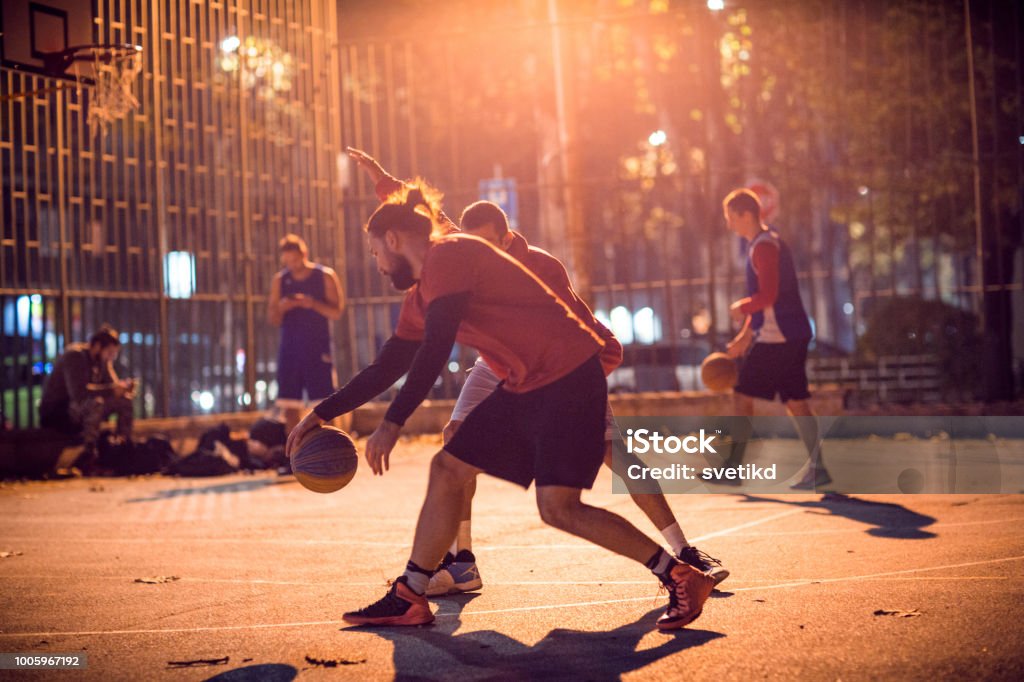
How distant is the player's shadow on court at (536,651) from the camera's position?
452 cm

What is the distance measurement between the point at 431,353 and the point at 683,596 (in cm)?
132

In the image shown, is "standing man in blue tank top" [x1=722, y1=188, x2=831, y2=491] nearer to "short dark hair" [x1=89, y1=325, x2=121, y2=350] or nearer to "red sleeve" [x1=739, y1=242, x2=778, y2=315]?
"red sleeve" [x1=739, y1=242, x2=778, y2=315]

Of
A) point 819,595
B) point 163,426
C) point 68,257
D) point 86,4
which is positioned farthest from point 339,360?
point 819,595

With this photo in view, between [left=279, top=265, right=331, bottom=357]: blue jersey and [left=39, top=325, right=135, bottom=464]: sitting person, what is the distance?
70.7 inches

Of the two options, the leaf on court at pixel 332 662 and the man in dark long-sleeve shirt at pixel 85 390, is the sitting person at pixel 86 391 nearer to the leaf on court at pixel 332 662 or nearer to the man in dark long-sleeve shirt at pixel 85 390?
the man in dark long-sleeve shirt at pixel 85 390

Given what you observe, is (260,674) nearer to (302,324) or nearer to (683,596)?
(683,596)

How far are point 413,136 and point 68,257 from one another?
454cm

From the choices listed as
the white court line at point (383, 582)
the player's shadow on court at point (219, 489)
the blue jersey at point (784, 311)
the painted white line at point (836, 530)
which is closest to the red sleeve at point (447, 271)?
the white court line at point (383, 582)

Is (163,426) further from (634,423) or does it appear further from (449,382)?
(634,423)

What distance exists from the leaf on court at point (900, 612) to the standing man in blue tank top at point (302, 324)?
756cm

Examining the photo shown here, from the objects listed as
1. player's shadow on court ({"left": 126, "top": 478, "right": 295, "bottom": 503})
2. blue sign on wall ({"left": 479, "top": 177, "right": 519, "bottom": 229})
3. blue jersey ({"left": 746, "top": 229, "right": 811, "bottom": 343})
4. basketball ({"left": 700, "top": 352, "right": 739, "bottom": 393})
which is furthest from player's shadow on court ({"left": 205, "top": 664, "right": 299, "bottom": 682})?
blue sign on wall ({"left": 479, "top": 177, "right": 519, "bottom": 229})

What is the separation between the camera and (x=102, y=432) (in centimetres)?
1312

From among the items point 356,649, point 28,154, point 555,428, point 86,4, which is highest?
point 86,4

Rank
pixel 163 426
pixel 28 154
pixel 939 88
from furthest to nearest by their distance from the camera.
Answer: pixel 939 88, pixel 163 426, pixel 28 154
